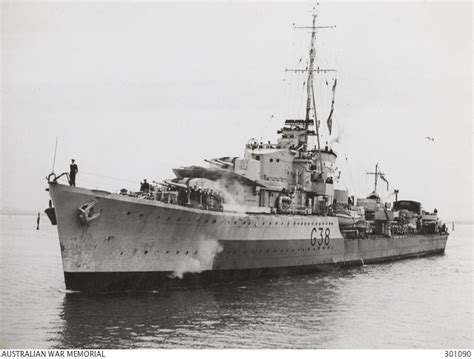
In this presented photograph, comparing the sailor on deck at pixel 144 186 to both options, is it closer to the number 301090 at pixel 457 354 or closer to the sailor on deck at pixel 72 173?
the sailor on deck at pixel 72 173

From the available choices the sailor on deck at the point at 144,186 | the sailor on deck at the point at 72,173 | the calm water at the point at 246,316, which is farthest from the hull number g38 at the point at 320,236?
the sailor on deck at the point at 72,173

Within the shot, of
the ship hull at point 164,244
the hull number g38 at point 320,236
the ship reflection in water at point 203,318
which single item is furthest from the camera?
the hull number g38 at point 320,236

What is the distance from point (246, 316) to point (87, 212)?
6.02 meters

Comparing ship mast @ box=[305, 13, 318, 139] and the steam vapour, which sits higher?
ship mast @ box=[305, 13, 318, 139]

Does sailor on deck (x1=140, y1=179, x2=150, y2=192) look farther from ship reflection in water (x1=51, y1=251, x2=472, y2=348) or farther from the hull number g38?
the hull number g38

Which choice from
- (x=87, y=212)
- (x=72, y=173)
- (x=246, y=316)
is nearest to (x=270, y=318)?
(x=246, y=316)

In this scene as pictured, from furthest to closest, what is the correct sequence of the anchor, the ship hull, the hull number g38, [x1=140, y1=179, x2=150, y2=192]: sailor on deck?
1. the hull number g38
2. [x1=140, y1=179, x2=150, y2=192]: sailor on deck
3. the ship hull
4. the anchor

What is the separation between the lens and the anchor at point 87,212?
1933cm

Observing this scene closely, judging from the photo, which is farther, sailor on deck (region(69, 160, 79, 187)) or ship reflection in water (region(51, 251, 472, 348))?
sailor on deck (region(69, 160, 79, 187))

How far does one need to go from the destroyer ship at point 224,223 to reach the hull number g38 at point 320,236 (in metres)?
A: 0.05

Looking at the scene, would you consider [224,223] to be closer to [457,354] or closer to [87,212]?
[87,212]

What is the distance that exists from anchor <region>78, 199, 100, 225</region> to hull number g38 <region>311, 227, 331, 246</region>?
42.7 ft

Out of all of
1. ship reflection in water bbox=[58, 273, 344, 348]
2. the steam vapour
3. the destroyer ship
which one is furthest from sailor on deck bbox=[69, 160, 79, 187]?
the steam vapour

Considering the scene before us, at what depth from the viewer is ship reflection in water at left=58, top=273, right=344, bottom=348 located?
1507 cm
